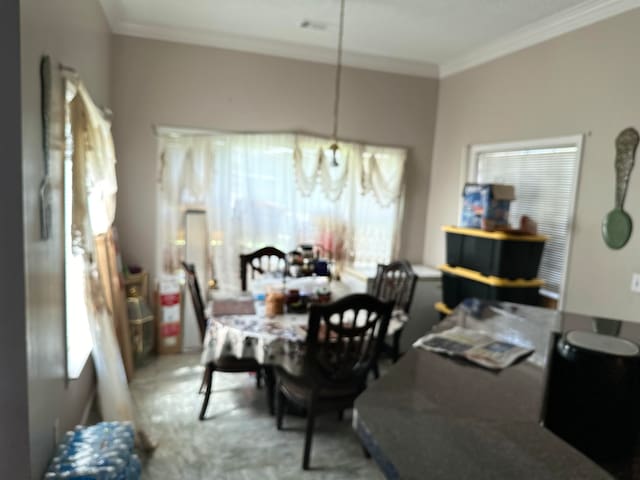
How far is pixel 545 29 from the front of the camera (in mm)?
3096

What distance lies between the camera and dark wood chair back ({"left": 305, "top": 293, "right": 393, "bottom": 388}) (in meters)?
2.19

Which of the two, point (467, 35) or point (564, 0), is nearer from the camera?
point (564, 0)

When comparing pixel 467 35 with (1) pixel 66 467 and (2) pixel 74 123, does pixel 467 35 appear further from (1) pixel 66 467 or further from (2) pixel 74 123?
(1) pixel 66 467

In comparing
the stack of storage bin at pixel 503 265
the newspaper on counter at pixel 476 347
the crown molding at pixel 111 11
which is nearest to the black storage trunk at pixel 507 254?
the stack of storage bin at pixel 503 265

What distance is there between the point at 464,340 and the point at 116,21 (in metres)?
3.43

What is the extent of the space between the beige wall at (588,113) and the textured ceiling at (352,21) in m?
0.27

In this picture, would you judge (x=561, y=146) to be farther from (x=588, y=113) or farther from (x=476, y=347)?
(x=476, y=347)

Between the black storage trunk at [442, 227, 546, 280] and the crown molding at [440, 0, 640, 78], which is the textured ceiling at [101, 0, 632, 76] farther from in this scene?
the black storage trunk at [442, 227, 546, 280]

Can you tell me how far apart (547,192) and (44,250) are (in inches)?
127

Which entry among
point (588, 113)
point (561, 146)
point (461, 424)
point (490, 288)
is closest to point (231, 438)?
point (461, 424)

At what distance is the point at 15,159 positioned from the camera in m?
1.49

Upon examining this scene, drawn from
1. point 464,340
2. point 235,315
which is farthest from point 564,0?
point 235,315

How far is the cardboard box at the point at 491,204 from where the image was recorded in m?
3.23

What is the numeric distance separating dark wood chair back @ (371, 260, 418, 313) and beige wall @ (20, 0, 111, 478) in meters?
2.12
